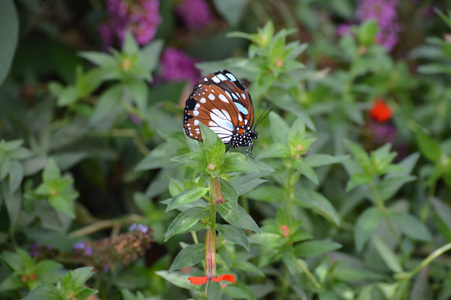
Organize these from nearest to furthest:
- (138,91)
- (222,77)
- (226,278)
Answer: (226,278)
(222,77)
(138,91)

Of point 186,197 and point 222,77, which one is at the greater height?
point 222,77

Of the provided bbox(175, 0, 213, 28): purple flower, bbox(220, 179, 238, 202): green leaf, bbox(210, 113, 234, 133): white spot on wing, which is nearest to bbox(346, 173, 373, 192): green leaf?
bbox(210, 113, 234, 133): white spot on wing

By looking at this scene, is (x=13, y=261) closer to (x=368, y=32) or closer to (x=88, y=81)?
(x=88, y=81)

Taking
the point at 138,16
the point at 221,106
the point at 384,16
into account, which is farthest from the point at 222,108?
the point at 384,16

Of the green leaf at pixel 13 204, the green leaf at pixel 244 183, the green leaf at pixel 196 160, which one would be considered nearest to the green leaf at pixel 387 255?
the green leaf at pixel 244 183

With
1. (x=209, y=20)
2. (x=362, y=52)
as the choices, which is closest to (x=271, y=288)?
(x=362, y=52)

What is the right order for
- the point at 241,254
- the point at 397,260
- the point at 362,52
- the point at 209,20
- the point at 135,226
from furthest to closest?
the point at 209,20 < the point at 362,52 < the point at 397,260 < the point at 135,226 < the point at 241,254

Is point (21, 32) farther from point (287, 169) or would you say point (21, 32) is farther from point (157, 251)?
point (287, 169)

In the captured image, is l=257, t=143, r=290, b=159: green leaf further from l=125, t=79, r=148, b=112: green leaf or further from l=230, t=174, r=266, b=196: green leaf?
l=125, t=79, r=148, b=112: green leaf
